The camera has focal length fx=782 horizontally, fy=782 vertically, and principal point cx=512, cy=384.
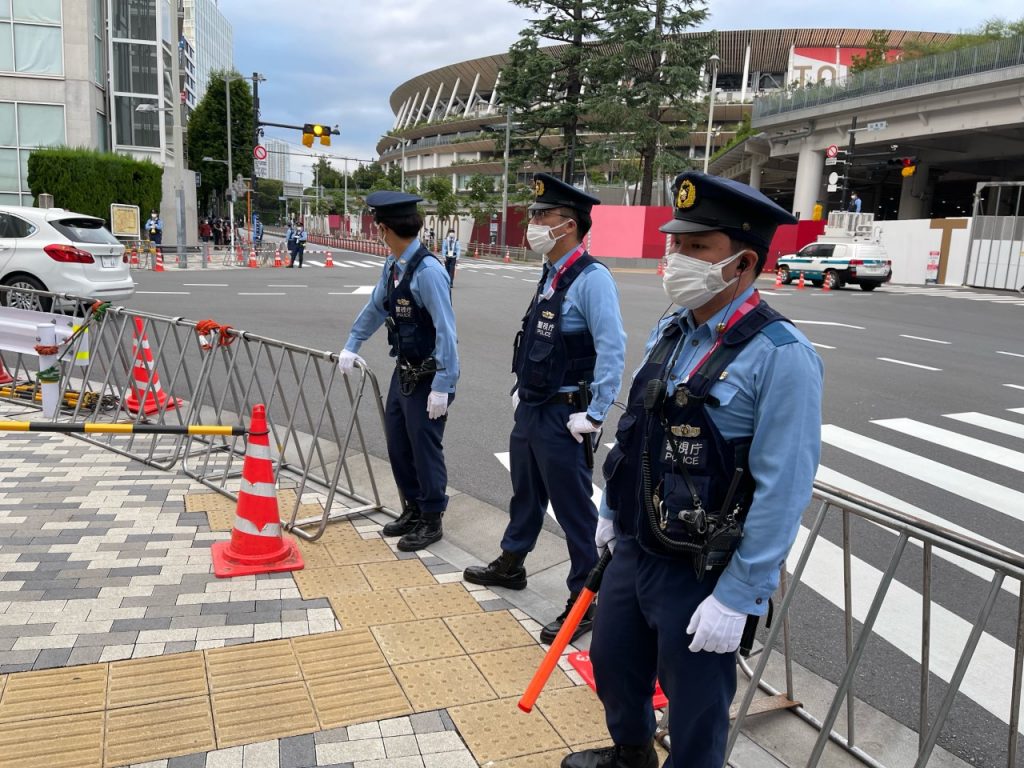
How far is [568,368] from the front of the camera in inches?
146

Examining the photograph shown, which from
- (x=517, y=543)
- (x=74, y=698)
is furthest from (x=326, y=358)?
(x=74, y=698)

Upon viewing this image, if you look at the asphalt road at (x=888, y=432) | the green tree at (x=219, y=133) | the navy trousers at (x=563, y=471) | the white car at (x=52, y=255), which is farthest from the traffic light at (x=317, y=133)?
the green tree at (x=219, y=133)

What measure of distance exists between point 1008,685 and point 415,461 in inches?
127

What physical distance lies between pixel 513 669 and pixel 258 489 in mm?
1816

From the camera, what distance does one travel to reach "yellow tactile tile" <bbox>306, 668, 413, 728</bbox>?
3.05 metres

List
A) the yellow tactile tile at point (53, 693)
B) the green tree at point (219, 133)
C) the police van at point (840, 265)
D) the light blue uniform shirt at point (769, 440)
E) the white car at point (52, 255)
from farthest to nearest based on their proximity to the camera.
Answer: the green tree at point (219, 133)
the police van at point (840, 265)
the white car at point (52, 255)
the yellow tactile tile at point (53, 693)
the light blue uniform shirt at point (769, 440)

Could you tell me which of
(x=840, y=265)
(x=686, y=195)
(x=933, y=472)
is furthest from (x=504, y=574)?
(x=840, y=265)

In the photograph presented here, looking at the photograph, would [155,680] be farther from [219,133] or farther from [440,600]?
[219,133]

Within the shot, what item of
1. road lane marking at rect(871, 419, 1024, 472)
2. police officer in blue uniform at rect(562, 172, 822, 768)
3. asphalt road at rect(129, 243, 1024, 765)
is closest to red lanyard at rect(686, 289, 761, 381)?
police officer in blue uniform at rect(562, 172, 822, 768)

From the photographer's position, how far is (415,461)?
4.71 m

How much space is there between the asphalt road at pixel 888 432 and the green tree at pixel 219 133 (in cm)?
4453

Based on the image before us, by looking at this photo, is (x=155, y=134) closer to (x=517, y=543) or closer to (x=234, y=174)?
(x=234, y=174)

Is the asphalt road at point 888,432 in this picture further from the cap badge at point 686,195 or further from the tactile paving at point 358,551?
the cap badge at point 686,195

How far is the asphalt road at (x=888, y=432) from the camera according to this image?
383cm
